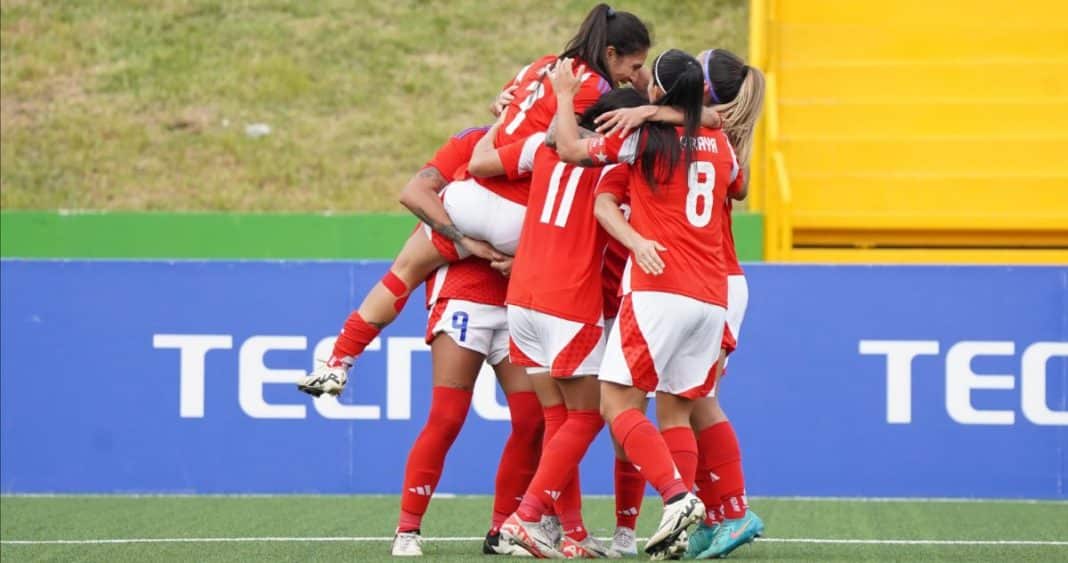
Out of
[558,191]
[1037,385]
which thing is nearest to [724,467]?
[558,191]

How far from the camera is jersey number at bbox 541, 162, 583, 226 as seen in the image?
5.67m

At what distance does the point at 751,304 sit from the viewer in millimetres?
8656

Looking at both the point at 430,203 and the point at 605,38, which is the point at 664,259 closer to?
the point at 605,38

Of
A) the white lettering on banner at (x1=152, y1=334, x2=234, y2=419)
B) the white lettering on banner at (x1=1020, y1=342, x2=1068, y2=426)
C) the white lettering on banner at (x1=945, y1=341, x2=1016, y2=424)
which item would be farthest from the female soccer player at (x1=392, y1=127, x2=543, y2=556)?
the white lettering on banner at (x1=1020, y1=342, x2=1068, y2=426)

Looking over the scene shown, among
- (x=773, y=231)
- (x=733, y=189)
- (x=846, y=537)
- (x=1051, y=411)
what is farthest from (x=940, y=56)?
(x=733, y=189)

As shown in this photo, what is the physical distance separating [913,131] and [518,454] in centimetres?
756

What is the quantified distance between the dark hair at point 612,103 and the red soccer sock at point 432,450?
1.07m

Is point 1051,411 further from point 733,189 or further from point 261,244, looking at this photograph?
point 261,244

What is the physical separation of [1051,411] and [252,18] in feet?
31.8

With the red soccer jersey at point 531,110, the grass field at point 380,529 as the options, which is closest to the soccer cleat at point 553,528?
the grass field at point 380,529

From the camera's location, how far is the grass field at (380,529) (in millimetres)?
6027

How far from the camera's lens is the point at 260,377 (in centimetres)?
873

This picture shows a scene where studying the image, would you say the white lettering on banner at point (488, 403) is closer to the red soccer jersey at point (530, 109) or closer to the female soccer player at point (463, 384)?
the female soccer player at point (463, 384)

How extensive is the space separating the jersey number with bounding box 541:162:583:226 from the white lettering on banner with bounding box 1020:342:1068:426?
3716 millimetres
